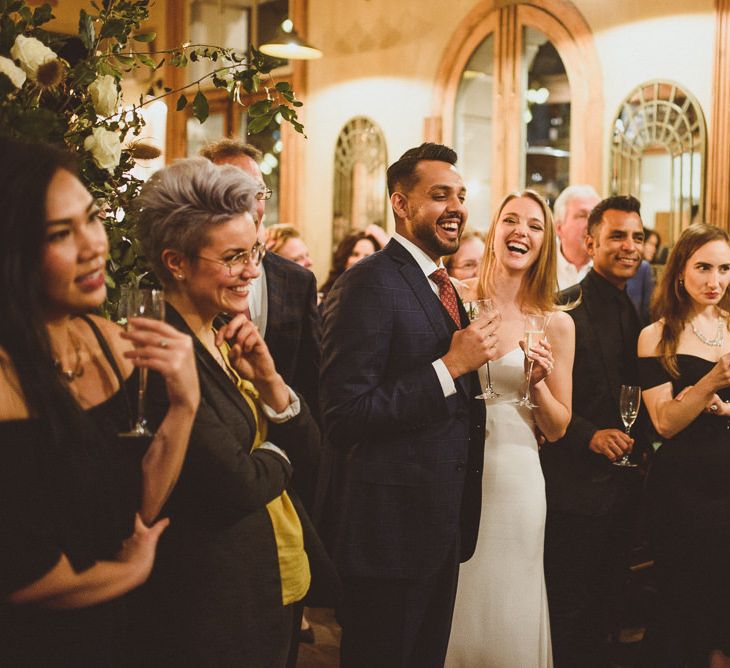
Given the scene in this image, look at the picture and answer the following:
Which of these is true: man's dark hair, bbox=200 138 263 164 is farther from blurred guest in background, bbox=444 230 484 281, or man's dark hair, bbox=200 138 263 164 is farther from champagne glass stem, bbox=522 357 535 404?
blurred guest in background, bbox=444 230 484 281

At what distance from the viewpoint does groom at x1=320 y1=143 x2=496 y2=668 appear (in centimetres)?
238

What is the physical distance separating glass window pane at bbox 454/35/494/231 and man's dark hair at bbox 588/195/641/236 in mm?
2881

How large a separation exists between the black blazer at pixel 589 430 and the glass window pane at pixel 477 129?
328 centimetres

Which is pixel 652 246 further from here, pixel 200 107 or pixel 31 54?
pixel 31 54

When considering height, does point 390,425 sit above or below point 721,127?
below

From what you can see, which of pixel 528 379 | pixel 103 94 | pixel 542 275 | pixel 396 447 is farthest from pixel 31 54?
pixel 542 275

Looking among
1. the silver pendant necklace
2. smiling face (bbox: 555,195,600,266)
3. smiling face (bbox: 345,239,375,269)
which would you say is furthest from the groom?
smiling face (bbox: 345,239,375,269)

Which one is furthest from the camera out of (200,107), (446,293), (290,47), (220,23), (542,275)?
(220,23)

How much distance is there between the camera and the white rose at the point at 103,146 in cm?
176

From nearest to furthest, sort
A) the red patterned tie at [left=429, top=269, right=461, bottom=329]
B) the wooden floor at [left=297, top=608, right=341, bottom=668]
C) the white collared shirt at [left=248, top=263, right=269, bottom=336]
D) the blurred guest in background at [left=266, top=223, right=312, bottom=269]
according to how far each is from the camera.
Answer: the red patterned tie at [left=429, top=269, right=461, bottom=329]
the white collared shirt at [left=248, top=263, right=269, bottom=336]
the wooden floor at [left=297, top=608, right=341, bottom=668]
the blurred guest in background at [left=266, top=223, right=312, bottom=269]

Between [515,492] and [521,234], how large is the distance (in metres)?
0.88

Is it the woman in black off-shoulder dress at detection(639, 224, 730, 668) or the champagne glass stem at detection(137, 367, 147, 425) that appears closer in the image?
the champagne glass stem at detection(137, 367, 147, 425)

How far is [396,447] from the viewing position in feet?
8.00

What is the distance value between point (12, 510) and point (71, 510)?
0.35 feet
